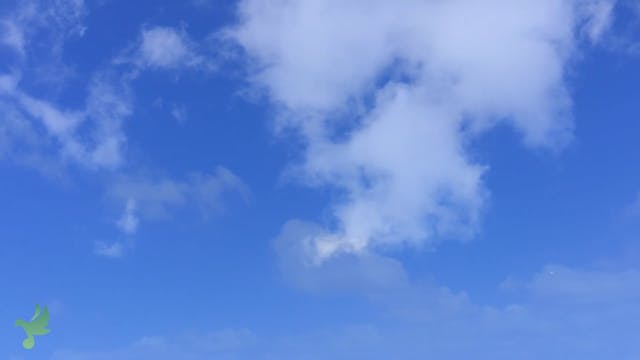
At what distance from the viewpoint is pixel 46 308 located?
58938 millimetres

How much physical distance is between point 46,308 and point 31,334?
2771mm

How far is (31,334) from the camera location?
186ft
